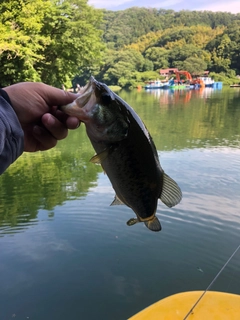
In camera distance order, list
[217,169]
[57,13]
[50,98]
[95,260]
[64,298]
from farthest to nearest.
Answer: [57,13]
[217,169]
[95,260]
[64,298]
[50,98]

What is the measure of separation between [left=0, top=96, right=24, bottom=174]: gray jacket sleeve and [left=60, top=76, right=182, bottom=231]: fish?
0.26 m

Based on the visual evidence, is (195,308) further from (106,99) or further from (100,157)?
(106,99)

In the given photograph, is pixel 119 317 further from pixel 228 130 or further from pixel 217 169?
pixel 228 130

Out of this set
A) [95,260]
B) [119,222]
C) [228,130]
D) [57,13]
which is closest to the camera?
[95,260]

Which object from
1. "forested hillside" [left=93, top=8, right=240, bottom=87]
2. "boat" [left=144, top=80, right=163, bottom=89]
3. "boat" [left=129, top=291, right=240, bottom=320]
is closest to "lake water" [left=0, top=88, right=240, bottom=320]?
"boat" [left=129, top=291, right=240, bottom=320]

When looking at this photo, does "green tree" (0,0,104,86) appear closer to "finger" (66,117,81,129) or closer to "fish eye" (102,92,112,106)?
"finger" (66,117,81,129)

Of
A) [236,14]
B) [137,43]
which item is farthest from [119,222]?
[236,14]

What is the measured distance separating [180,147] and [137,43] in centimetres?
11367

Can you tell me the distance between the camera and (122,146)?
1.56 m

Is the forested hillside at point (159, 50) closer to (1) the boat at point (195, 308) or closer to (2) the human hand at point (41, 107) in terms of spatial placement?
(1) the boat at point (195, 308)

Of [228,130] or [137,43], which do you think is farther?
[137,43]

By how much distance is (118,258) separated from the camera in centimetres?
586

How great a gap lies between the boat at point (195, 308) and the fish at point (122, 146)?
2417 mm

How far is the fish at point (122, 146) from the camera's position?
5.02ft
